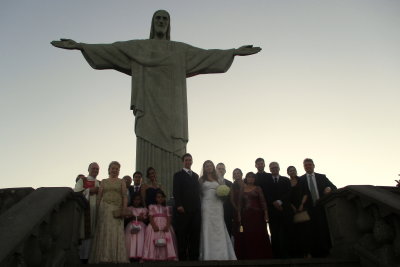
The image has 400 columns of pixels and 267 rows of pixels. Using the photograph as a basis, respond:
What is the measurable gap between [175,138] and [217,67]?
8.28ft

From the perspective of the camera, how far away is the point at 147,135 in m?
10.6

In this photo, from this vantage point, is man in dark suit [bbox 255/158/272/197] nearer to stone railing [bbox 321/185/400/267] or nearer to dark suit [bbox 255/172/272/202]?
dark suit [bbox 255/172/272/202]

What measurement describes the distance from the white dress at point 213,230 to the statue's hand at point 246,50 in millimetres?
4985

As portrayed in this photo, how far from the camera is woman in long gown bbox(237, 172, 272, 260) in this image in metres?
7.48

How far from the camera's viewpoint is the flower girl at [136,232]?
7113mm

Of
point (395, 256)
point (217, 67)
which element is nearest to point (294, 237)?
point (395, 256)

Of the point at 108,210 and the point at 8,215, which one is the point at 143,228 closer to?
the point at 108,210

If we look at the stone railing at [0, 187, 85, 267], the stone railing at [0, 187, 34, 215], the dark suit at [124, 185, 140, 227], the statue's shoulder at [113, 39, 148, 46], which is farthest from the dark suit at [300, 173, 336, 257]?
the statue's shoulder at [113, 39, 148, 46]

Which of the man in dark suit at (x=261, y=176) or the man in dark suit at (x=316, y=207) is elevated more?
the man in dark suit at (x=261, y=176)

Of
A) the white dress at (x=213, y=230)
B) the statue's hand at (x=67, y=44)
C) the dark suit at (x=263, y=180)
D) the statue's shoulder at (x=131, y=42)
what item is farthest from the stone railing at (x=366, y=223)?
the statue's hand at (x=67, y=44)

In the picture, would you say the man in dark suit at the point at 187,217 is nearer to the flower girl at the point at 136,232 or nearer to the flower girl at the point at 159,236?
the flower girl at the point at 159,236

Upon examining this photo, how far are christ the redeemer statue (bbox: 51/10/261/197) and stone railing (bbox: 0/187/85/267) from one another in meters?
3.98

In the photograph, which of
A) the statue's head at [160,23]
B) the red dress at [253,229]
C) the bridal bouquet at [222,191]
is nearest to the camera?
the red dress at [253,229]

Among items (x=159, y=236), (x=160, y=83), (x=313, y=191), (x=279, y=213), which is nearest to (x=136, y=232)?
(x=159, y=236)
